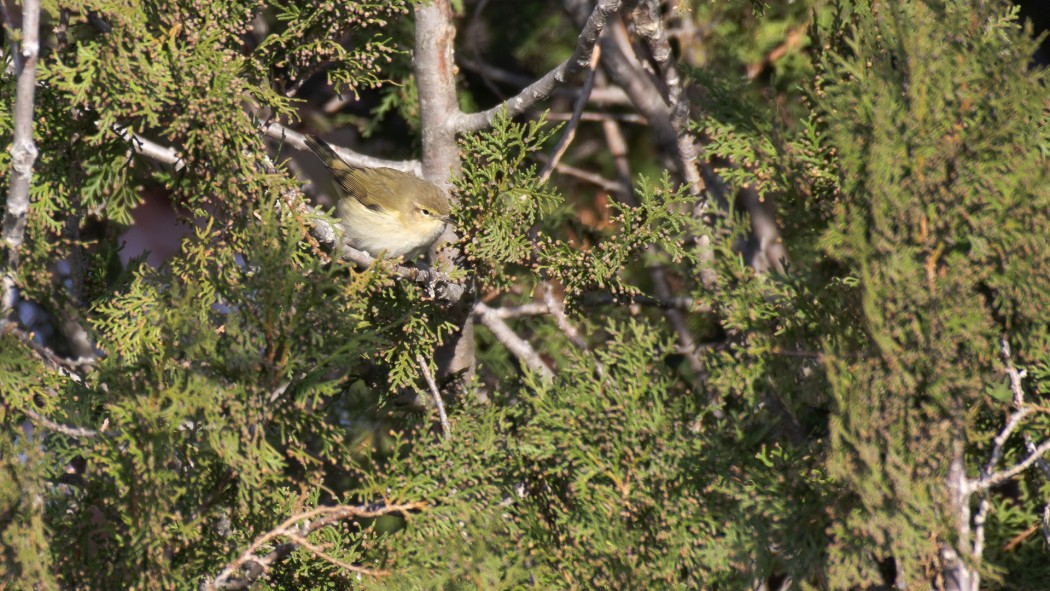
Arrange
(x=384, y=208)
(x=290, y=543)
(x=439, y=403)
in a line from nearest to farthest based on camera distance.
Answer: (x=290, y=543)
(x=439, y=403)
(x=384, y=208)

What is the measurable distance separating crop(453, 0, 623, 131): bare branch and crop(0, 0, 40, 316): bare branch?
0.90 meters

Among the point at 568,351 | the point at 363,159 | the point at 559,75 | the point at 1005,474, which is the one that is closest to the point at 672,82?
the point at 559,75

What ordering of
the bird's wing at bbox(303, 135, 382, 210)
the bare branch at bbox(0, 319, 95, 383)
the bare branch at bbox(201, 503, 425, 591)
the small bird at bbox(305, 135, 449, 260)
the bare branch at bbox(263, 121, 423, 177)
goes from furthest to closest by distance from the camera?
the bird's wing at bbox(303, 135, 382, 210)
the small bird at bbox(305, 135, 449, 260)
the bare branch at bbox(263, 121, 423, 177)
the bare branch at bbox(0, 319, 95, 383)
the bare branch at bbox(201, 503, 425, 591)

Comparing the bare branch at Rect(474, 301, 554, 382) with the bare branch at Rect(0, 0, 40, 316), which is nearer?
the bare branch at Rect(0, 0, 40, 316)

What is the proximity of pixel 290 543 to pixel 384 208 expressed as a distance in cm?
176

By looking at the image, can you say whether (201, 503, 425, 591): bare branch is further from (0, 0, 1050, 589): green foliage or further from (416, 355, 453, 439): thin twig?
(416, 355, 453, 439): thin twig

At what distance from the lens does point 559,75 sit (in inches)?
78.6

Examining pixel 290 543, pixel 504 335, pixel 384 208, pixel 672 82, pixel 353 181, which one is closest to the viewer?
pixel 290 543

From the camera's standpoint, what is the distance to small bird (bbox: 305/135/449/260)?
2812 millimetres

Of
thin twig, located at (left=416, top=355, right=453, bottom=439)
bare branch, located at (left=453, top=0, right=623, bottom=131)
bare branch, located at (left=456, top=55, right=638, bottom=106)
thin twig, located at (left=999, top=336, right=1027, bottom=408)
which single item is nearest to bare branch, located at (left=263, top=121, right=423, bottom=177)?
bare branch, located at (left=453, top=0, right=623, bottom=131)

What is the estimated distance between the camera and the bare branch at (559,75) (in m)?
1.89

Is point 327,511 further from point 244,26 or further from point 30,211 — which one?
point 244,26

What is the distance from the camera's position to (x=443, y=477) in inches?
66.6

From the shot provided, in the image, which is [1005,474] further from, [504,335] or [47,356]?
[47,356]
